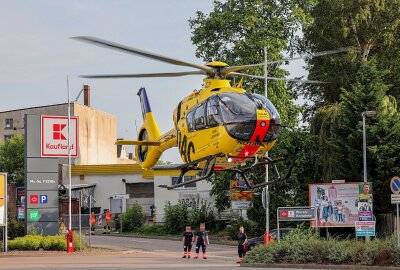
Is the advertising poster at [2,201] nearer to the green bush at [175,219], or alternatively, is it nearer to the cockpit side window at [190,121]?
the cockpit side window at [190,121]

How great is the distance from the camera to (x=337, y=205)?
3831 centimetres

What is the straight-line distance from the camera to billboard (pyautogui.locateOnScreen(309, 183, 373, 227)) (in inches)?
1494

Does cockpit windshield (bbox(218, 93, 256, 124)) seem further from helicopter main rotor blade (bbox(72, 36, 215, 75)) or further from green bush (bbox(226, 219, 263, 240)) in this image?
green bush (bbox(226, 219, 263, 240))

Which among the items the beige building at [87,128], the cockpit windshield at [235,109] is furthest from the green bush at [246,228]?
the beige building at [87,128]

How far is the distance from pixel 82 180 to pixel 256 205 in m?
27.2

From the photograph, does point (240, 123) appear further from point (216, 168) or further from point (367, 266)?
point (367, 266)

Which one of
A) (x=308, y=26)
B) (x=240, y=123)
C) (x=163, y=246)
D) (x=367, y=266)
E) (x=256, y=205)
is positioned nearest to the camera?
(x=240, y=123)

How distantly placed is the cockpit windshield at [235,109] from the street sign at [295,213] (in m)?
10.4

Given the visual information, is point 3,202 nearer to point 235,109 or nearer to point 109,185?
point 235,109

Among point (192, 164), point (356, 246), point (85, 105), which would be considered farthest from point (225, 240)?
point (85, 105)

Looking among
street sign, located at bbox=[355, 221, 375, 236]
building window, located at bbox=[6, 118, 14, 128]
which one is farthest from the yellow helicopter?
building window, located at bbox=[6, 118, 14, 128]

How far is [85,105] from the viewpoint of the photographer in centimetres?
9112

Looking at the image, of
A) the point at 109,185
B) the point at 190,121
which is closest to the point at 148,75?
the point at 190,121

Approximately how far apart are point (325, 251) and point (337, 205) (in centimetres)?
998
